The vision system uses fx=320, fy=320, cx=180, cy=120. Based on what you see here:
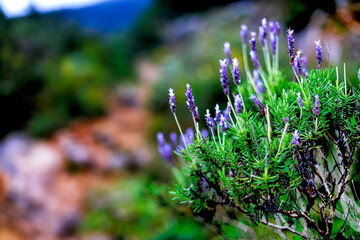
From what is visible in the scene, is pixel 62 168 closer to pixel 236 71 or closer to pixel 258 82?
pixel 258 82

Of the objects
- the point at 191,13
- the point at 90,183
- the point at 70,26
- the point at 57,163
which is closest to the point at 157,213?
the point at 90,183

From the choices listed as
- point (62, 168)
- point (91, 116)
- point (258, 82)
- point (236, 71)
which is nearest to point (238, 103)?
point (236, 71)

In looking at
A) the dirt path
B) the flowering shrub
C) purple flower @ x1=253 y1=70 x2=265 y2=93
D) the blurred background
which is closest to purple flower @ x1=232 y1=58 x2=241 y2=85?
the flowering shrub

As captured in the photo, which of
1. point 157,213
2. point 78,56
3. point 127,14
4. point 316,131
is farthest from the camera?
point 127,14

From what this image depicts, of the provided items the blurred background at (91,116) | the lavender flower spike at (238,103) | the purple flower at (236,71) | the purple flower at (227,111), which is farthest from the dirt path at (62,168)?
the purple flower at (236,71)

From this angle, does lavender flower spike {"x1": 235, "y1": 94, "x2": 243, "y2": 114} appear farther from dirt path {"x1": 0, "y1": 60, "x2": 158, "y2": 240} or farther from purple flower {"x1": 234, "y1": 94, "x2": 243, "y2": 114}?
dirt path {"x1": 0, "y1": 60, "x2": 158, "y2": 240}

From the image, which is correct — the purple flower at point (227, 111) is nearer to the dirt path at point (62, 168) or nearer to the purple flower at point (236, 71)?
the purple flower at point (236, 71)

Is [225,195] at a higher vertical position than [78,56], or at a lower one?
lower

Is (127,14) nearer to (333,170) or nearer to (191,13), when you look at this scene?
(191,13)
